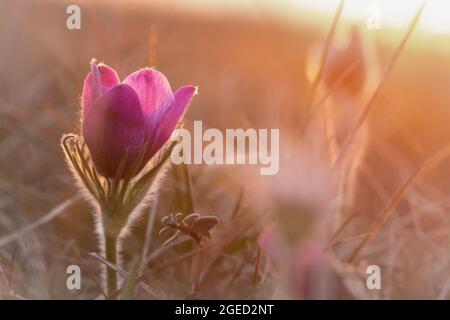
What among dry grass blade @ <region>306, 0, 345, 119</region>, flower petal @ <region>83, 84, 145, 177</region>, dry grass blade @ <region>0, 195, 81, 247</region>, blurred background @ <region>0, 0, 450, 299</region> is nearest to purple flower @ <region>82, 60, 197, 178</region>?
flower petal @ <region>83, 84, 145, 177</region>

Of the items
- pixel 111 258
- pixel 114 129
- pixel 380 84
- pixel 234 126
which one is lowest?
pixel 111 258

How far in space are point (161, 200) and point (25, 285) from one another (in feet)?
0.90

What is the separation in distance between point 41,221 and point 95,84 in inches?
15.8

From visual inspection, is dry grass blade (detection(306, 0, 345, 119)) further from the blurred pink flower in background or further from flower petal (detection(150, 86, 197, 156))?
flower petal (detection(150, 86, 197, 156))

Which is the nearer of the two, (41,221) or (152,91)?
(152,91)

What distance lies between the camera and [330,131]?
106cm

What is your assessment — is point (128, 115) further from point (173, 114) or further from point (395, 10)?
point (395, 10)

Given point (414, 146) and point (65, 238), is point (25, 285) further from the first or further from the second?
point (414, 146)

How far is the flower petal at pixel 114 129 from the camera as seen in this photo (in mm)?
717

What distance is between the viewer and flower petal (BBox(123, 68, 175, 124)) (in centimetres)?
74

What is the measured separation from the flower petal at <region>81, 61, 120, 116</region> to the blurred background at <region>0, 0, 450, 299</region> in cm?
18

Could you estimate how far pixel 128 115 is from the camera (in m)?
0.73

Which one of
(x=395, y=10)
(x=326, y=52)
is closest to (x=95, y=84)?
(x=326, y=52)
